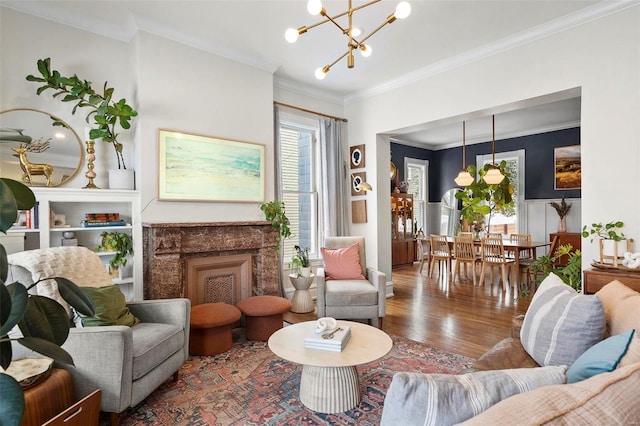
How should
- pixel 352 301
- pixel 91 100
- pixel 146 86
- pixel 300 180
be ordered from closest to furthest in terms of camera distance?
1. pixel 91 100
2. pixel 146 86
3. pixel 352 301
4. pixel 300 180

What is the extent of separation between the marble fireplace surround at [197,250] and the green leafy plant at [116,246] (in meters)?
0.20

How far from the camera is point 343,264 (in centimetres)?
408

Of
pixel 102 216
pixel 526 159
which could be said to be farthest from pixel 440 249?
pixel 102 216

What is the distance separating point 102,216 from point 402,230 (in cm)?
639

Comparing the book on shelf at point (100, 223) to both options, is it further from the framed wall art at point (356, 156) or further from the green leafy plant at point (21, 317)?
the framed wall art at point (356, 156)

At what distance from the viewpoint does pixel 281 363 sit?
2.94 metres

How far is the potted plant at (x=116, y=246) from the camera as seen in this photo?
10.9 feet

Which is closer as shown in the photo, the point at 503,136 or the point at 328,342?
the point at 328,342

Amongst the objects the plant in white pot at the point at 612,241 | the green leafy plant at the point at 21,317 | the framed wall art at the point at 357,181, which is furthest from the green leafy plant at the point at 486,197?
the green leafy plant at the point at 21,317

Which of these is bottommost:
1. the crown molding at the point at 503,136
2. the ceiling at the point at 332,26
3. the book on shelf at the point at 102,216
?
the book on shelf at the point at 102,216

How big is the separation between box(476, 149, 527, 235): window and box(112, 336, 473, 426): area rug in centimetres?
582

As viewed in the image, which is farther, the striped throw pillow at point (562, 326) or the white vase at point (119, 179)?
the white vase at point (119, 179)

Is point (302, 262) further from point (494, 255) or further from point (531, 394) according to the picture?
point (531, 394)

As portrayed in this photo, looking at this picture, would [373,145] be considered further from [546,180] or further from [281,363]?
[546,180]
